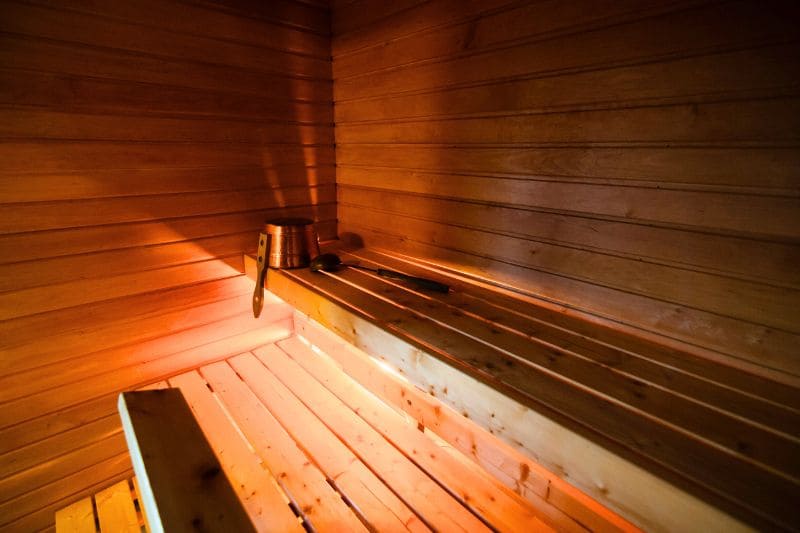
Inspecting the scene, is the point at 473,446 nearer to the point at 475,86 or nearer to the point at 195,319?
the point at 475,86

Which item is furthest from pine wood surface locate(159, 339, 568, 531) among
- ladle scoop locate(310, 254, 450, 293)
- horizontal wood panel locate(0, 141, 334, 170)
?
horizontal wood panel locate(0, 141, 334, 170)

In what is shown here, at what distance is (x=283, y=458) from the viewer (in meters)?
2.24

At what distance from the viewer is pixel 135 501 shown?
2637mm

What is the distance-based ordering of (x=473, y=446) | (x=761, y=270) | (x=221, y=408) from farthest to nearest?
1. (x=221, y=408)
2. (x=473, y=446)
3. (x=761, y=270)

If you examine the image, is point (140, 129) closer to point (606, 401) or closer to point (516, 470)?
point (606, 401)

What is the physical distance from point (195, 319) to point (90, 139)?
130cm

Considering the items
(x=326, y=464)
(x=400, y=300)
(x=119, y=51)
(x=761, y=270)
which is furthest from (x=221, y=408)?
(x=761, y=270)

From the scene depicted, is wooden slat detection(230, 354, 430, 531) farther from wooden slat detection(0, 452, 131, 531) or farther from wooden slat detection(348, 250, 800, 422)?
wooden slat detection(348, 250, 800, 422)

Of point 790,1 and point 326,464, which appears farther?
point 326,464

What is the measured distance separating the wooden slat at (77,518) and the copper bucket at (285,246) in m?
1.71

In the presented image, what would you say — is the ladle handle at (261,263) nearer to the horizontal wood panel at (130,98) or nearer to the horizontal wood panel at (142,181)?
the horizontal wood panel at (142,181)

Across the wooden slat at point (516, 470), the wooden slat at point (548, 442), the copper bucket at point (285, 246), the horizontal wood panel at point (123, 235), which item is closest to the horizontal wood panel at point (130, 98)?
the horizontal wood panel at point (123, 235)

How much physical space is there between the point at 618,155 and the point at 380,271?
4.59 feet

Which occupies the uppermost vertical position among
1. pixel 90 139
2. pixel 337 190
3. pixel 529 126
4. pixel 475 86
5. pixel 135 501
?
pixel 475 86
